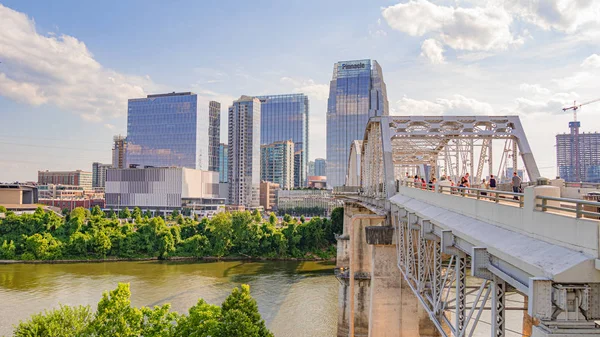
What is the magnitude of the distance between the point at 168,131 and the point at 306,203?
55.8 m

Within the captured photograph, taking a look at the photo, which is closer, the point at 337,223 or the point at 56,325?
the point at 56,325

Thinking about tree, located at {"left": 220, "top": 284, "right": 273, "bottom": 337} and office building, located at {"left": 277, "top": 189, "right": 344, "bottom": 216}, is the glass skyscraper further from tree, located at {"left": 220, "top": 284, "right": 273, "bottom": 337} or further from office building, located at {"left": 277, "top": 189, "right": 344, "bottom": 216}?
tree, located at {"left": 220, "top": 284, "right": 273, "bottom": 337}

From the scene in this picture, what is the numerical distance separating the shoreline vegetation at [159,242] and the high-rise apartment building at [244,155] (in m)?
90.9

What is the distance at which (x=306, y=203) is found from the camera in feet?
488

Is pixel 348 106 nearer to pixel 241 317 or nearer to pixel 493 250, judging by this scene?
pixel 241 317

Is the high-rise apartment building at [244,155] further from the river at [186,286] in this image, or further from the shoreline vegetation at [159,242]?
the river at [186,286]

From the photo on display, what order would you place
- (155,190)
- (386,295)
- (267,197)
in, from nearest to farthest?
(386,295) → (155,190) → (267,197)

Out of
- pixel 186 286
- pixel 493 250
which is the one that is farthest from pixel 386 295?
pixel 186 286

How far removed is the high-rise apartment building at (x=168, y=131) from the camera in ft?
517

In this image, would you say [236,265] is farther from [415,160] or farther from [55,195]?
[55,195]

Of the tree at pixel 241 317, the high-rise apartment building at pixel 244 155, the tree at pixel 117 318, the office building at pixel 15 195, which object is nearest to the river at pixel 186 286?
the tree at pixel 241 317

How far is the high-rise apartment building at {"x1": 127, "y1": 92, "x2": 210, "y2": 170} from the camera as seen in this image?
157500 mm

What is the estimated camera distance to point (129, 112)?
168 m

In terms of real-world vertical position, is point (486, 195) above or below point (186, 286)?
above
